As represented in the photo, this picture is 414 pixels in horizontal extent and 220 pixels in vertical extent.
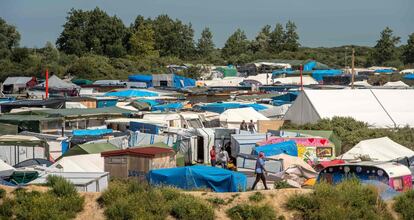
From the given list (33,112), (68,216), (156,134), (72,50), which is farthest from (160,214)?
(72,50)

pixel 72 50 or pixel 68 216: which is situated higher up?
pixel 72 50

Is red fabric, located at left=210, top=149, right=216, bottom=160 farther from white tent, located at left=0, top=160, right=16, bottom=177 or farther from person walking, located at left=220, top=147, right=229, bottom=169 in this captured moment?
white tent, located at left=0, top=160, right=16, bottom=177

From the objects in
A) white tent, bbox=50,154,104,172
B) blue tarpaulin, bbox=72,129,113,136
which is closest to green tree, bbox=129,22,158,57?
blue tarpaulin, bbox=72,129,113,136

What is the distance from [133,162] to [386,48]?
85927 millimetres

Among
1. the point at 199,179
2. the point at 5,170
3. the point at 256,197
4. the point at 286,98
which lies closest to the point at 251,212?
the point at 256,197

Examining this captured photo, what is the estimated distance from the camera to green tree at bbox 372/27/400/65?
99812mm

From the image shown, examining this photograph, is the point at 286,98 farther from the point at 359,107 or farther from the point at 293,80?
A: the point at 293,80

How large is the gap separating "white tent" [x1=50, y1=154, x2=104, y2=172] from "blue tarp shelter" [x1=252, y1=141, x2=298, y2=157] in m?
4.80

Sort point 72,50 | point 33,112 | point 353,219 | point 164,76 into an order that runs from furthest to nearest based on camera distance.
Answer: point 72,50 → point 164,76 → point 33,112 → point 353,219

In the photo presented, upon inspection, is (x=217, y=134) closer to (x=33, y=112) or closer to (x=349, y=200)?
(x=33, y=112)

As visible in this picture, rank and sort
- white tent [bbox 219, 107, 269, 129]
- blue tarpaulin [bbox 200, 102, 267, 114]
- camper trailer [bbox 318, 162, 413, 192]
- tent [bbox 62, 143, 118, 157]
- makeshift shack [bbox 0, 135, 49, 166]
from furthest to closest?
blue tarpaulin [bbox 200, 102, 267, 114]
white tent [bbox 219, 107, 269, 129]
makeshift shack [bbox 0, 135, 49, 166]
tent [bbox 62, 143, 118, 157]
camper trailer [bbox 318, 162, 413, 192]

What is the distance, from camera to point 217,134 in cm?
2619

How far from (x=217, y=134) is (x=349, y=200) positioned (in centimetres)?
1208

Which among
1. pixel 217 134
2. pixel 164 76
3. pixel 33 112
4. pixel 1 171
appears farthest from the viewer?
pixel 164 76
